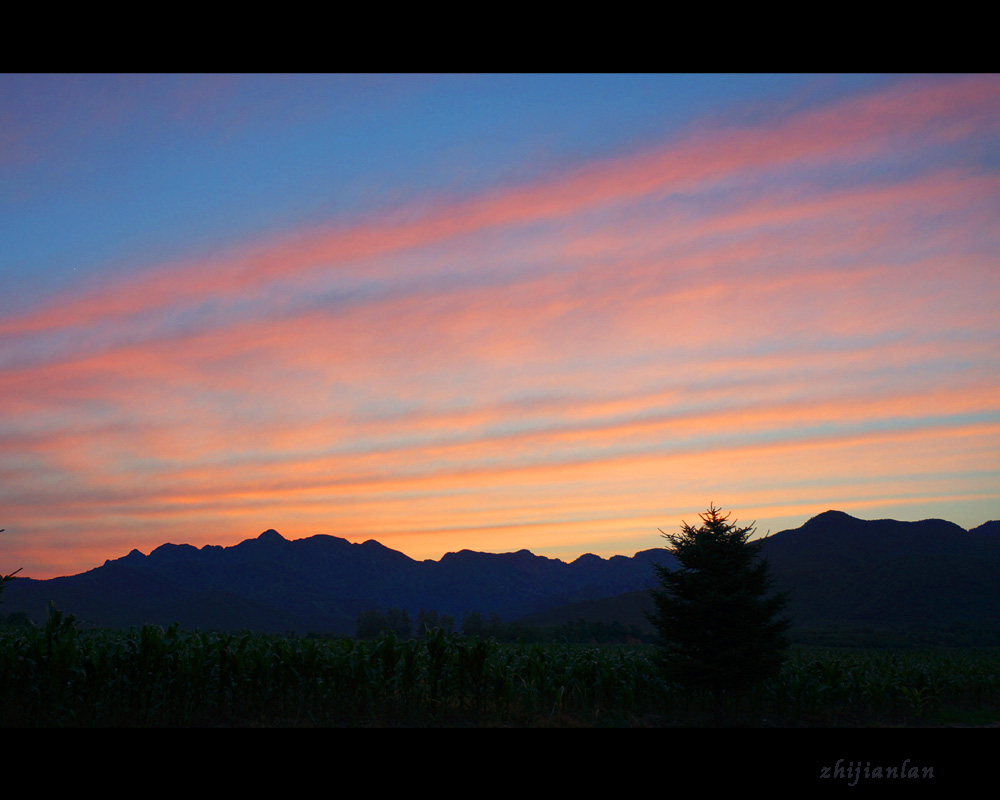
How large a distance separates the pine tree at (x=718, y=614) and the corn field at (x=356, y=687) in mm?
2342

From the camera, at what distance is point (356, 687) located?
59.0ft

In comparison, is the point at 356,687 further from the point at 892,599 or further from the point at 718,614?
the point at 892,599

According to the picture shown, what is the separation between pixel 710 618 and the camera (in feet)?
66.3

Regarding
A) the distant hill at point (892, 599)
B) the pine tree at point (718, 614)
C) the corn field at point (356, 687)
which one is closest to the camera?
the corn field at point (356, 687)

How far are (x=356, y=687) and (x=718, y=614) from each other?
1153 cm

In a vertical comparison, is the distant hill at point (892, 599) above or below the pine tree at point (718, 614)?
below

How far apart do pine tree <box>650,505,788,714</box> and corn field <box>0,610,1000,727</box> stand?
2.34 m

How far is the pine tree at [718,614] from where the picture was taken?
19.9 m

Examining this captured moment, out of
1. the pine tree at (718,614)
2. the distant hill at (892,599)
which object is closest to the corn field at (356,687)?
the pine tree at (718,614)

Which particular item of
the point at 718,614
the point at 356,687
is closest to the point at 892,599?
the point at 718,614

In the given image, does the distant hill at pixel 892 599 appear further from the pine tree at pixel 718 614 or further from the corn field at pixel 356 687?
the pine tree at pixel 718 614

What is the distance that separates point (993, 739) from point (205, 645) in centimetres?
1765
